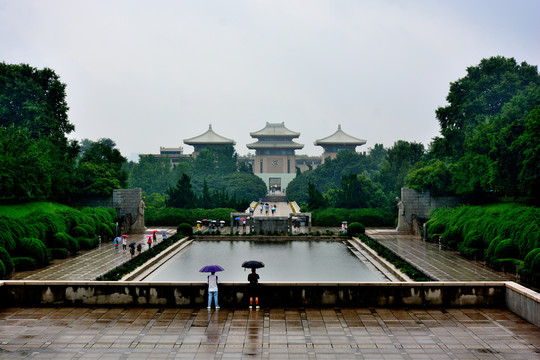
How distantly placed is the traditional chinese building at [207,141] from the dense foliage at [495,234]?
5067cm

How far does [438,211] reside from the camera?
27484mm

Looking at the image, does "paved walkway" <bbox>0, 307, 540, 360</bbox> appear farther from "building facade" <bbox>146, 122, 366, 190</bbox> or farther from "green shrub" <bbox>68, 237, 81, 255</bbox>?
"building facade" <bbox>146, 122, 366, 190</bbox>

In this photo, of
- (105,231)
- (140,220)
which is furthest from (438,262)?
(140,220)

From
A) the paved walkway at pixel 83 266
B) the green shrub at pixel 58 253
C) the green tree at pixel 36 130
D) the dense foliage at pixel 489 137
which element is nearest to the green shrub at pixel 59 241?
the green shrub at pixel 58 253

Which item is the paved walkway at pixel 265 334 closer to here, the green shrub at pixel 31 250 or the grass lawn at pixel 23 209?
the green shrub at pixel 31 250

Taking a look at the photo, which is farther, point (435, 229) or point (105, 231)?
point (105, 231)

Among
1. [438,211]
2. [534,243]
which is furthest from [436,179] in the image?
[534,243]

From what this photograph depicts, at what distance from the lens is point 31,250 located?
1744 cm

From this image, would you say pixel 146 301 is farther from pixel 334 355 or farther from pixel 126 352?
pixel 334 355

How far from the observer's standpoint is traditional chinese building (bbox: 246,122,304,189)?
76.4 metres

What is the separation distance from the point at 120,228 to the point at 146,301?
19.0 meters

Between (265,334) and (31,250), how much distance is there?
11.8m

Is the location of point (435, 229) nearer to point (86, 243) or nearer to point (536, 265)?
point (536, 265)

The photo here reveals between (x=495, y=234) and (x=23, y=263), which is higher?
(x=495, y=234)
